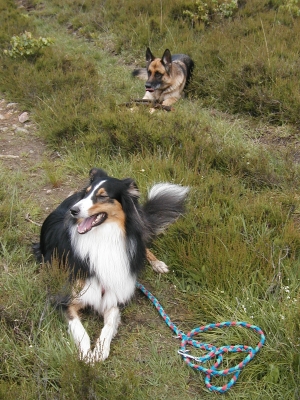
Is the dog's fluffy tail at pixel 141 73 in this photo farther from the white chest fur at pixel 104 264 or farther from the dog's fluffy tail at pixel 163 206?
the white chest fur at pixel 104 264

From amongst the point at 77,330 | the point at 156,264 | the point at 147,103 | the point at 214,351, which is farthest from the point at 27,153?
the point at 214,351

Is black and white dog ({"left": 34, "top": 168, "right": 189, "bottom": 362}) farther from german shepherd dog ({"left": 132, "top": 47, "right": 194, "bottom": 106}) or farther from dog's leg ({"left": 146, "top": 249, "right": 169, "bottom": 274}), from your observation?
german shepherd dog ({"left": 132, "top": 47, "right": 194, "bottom": 106})

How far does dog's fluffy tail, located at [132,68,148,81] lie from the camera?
6.99 m

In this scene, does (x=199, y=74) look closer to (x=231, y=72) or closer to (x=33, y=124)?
(x=231, y=72)

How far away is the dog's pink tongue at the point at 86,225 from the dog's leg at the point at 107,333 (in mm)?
594

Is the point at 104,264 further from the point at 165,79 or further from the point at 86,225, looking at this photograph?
the point at 165,79

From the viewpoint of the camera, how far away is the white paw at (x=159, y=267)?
130 inches

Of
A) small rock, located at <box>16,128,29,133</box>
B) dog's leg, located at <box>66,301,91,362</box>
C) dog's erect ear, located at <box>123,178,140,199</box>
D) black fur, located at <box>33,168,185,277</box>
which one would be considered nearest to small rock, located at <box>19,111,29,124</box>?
small rock, located at <box>16,128,29,133</box>

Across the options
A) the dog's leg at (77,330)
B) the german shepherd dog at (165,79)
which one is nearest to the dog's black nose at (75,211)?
the dog's leg at (77,330)

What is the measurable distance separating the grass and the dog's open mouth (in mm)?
426

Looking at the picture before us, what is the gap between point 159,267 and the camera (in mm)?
3303

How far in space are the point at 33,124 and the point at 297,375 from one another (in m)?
4.62

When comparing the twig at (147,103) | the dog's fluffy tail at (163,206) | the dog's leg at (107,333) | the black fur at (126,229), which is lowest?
the twig at (147,103)

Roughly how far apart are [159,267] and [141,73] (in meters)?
4.54
